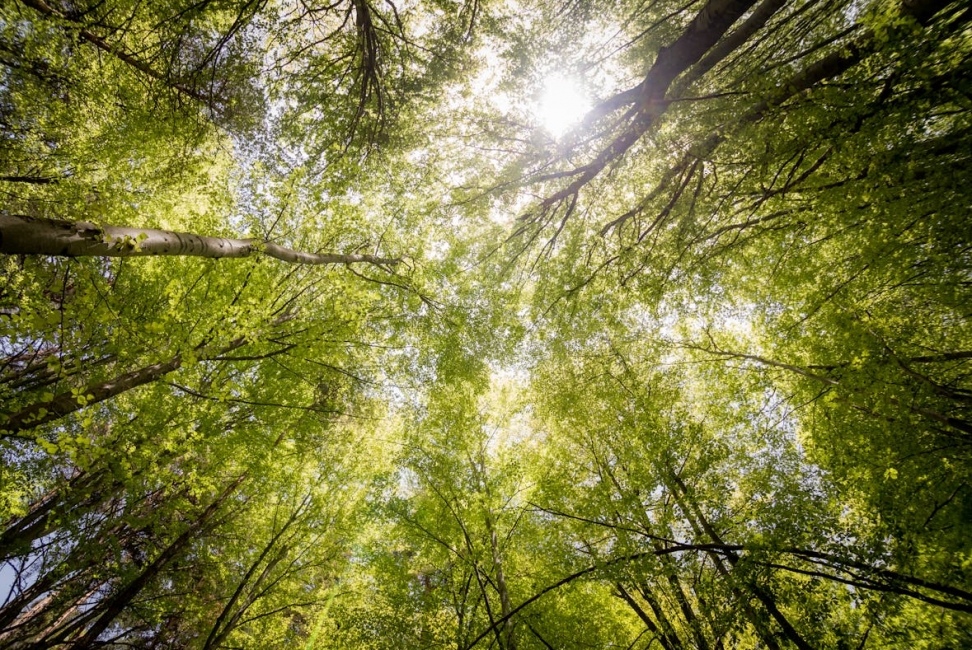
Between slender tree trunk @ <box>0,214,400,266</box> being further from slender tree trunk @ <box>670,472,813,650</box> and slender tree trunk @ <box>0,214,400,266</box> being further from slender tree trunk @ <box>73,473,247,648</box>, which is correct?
slender tree trunk @ <box>73,473,247,648</box>

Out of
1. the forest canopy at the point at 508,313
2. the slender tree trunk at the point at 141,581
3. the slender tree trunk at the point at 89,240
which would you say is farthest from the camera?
the slender tree trunk at the point at 141,581

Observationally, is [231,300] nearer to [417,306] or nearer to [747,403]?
[417,306]

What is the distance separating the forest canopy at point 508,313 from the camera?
3861 mm

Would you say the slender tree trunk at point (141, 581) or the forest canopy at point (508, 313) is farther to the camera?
the slender tree trunk at point (141, 581)

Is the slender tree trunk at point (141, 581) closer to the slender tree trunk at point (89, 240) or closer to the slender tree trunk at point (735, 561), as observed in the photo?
the slender tree trunk at point (89, 240)

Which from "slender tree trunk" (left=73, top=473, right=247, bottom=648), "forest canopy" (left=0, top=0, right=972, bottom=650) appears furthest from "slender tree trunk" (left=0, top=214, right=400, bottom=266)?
"slender tree trunk" (left=73, top=473, right=247, bottom=648)

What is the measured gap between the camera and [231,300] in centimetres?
528

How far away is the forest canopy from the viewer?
3.86 metres

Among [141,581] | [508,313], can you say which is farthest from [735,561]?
[141,581]

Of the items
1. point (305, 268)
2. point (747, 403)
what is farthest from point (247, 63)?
point (747, 403)

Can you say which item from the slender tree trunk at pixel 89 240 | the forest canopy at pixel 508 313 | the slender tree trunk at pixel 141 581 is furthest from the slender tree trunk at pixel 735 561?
the slender tree trunk at pixel 141 581

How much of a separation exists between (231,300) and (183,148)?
4.05 metres

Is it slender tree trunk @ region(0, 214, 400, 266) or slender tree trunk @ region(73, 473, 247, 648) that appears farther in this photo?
slender tree trunk @ region(73, 473, 247, 648)

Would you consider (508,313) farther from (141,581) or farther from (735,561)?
(141,581)
